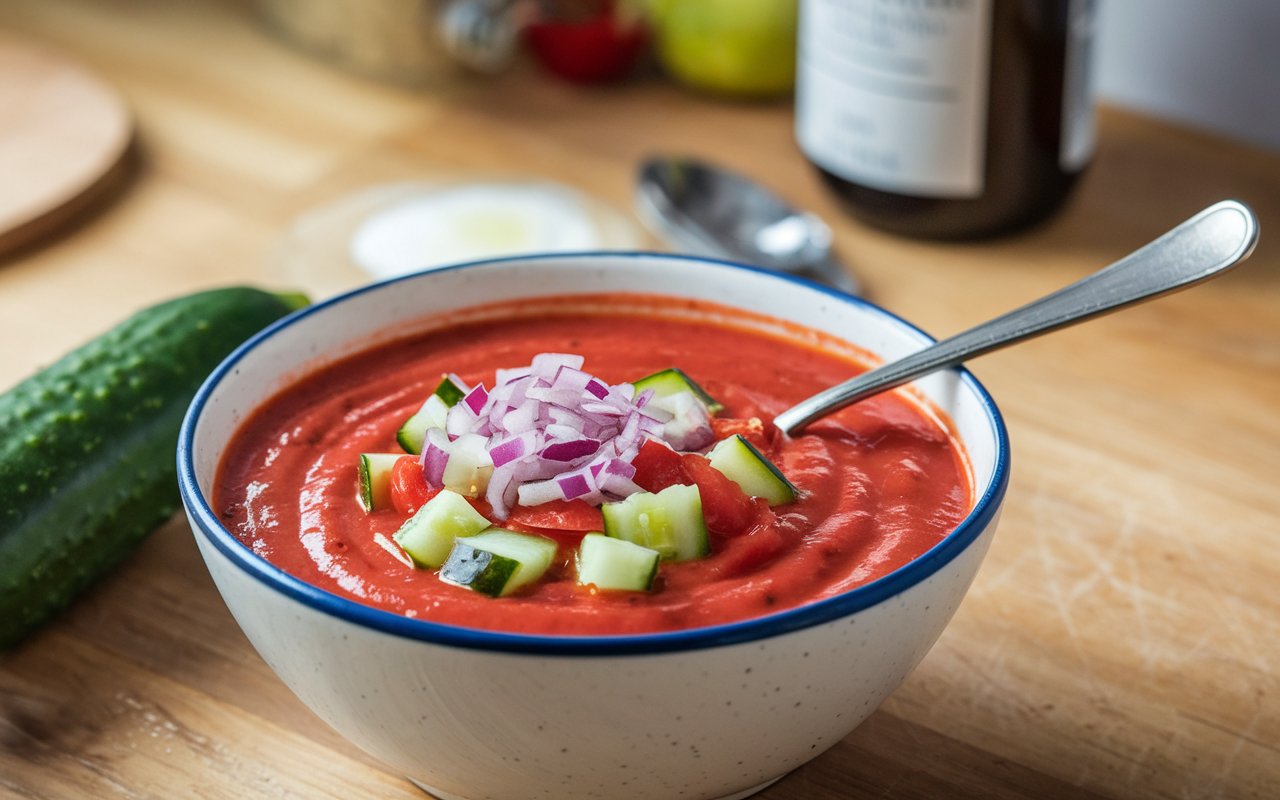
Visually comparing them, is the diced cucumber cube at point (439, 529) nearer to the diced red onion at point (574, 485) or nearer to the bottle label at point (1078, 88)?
the diced red onion at point (574, 485)

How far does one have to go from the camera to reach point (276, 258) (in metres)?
2.26

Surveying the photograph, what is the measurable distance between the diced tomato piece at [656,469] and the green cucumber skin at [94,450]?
61 centimetres

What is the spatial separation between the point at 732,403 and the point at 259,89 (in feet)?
5.47

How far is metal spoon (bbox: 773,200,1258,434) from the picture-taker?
1.30m

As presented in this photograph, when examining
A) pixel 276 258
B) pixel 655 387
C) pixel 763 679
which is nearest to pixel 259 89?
pixel 276 258

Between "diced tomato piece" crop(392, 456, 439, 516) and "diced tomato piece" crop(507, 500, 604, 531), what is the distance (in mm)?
90

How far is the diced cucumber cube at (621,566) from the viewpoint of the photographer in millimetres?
1167

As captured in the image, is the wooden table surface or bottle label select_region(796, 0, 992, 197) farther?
bottle label select_region(796, 0, 992, 197)


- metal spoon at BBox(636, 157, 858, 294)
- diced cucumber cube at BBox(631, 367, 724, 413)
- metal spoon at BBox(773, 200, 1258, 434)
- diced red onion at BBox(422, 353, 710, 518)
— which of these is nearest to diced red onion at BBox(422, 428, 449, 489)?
diced red onion at BBox(422, 353, 710, 518)

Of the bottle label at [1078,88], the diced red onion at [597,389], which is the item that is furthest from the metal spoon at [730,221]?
the diced red onion at [597,389]

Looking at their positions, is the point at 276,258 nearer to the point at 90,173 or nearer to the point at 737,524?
the point at 90,173

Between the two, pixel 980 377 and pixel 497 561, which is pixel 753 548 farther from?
pixel 980 377

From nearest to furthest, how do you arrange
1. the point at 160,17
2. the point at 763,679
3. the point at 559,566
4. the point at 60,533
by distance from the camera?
the point at 763,679 → the point at 559,566 → the point at 60,533 → the point at 160,17

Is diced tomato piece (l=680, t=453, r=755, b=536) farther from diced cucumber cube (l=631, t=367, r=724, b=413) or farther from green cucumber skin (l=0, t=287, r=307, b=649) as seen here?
green cucumber skin (l=0, t=287, r=307, b=649)
